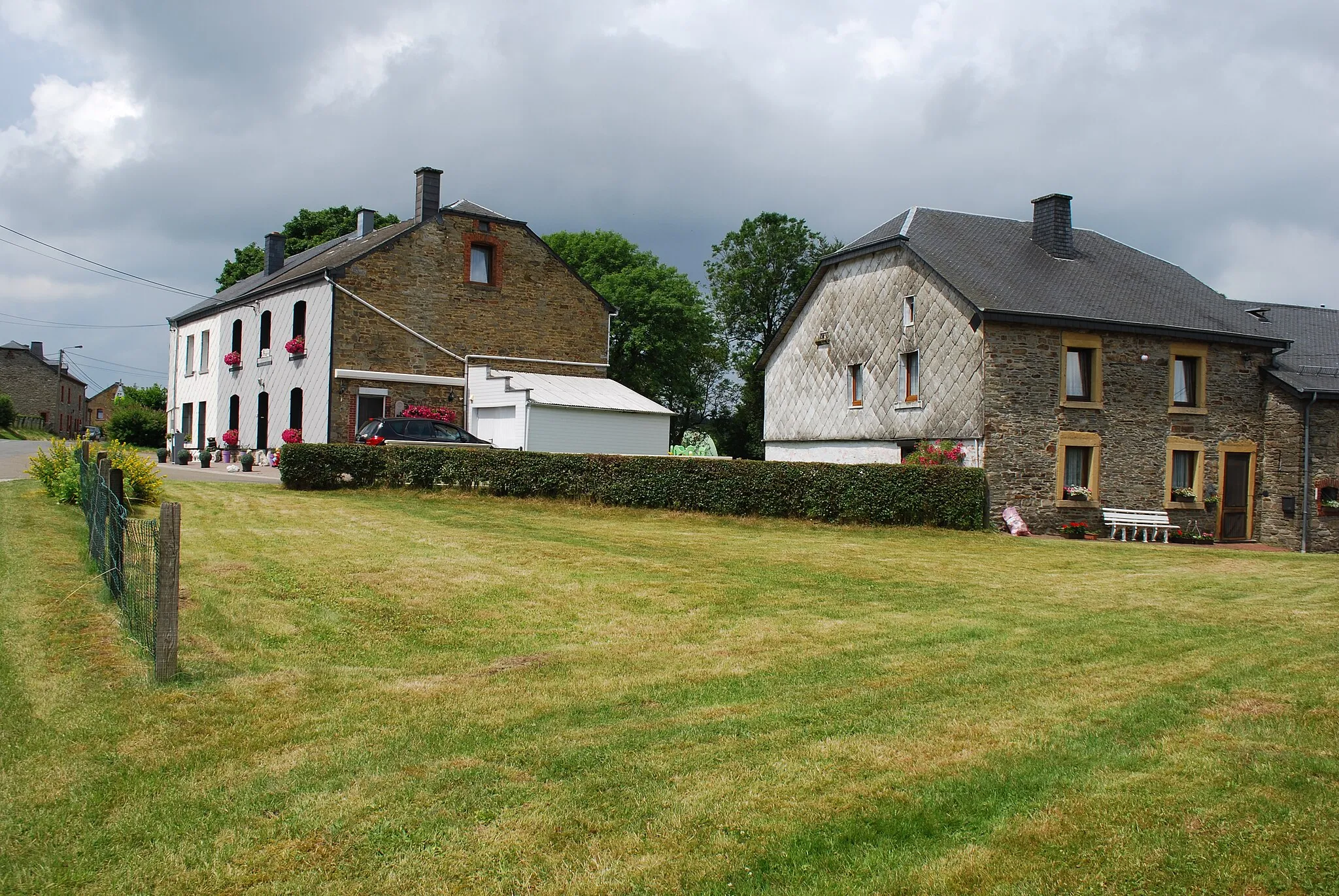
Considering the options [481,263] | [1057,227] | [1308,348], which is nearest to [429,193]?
[481,263]

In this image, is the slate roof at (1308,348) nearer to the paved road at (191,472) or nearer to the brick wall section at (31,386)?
the paved road at (191,472)

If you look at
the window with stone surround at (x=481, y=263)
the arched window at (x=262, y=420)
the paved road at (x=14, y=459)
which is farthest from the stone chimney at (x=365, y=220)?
the paved road at (x=14, y=459)

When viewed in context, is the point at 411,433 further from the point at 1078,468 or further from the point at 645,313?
the point at 645,313

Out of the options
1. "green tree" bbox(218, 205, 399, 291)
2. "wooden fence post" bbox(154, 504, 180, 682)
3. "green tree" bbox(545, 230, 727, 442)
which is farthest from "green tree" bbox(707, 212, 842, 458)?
"wooden fence post" bbox(154, 504, 180, 682)

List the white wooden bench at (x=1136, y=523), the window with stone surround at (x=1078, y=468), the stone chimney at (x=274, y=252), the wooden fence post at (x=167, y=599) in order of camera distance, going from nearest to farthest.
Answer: the wooden fence post at (x=167, y=599), the window with stone surround at (x=1078, y=468), the white wooden bench at (x=1136, y=523), the stone chimney at (x=274, y=252)

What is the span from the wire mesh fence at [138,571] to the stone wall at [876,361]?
17318 millimetres

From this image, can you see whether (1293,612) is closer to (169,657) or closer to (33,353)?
(169,657)

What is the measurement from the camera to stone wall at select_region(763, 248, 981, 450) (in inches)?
885

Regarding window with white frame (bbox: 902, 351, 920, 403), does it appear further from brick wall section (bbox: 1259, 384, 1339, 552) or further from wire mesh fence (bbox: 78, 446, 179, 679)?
wire mesh fence (bbox: 78, 446, 179, 679)

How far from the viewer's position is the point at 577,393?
93.1 feet

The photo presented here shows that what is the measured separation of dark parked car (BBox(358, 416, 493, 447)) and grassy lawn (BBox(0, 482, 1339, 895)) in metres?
11.0

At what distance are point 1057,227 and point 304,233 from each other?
124 feet

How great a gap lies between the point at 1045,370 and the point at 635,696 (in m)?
18.0

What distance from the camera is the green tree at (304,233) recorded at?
4862 centimetres
